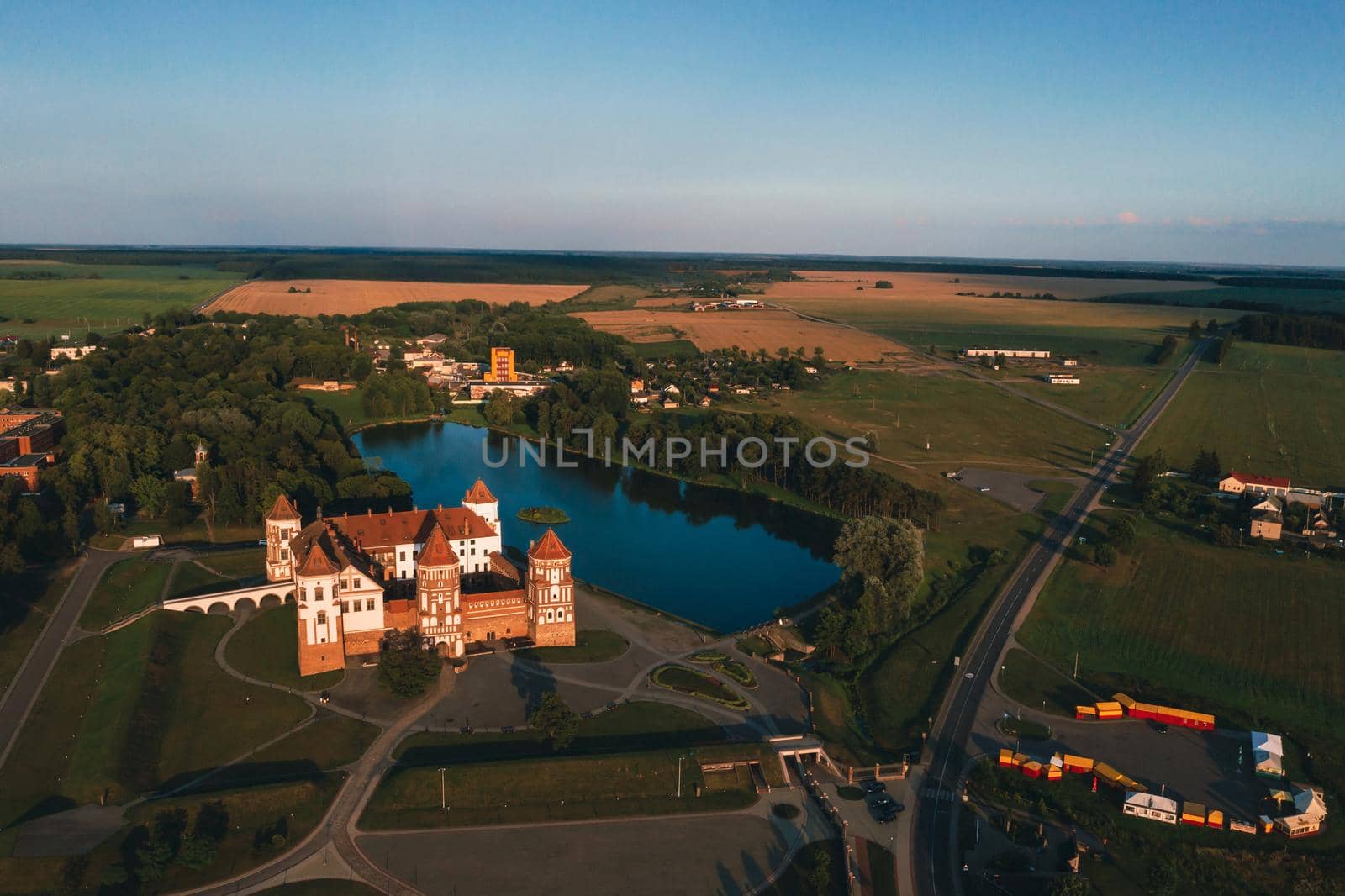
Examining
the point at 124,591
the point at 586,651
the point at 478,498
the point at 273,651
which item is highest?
the point at 478,498

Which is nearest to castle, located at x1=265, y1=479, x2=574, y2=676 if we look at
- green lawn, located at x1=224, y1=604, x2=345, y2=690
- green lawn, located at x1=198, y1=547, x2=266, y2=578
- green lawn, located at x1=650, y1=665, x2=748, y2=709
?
green lawn, located at x1=224, y1=604, x2=345, y2=690

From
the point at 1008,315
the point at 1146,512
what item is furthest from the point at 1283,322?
the point at 1146,512

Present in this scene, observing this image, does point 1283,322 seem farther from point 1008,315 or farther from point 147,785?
point 147,785

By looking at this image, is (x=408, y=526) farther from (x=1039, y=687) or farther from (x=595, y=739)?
(x=1039, y=687)

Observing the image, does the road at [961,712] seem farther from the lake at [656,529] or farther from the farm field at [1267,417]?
the farm field at [1267,417]

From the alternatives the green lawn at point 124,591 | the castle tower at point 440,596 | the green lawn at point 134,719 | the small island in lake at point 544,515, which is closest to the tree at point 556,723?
the castle tower at point 440,596

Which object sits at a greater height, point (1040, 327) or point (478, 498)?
point (1040, 327)

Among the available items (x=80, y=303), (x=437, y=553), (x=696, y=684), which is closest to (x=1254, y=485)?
(x=696, y=684)

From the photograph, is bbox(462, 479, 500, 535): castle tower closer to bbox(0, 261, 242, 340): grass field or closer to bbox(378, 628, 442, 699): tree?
bbox(378, 628, 442, 699): tree
